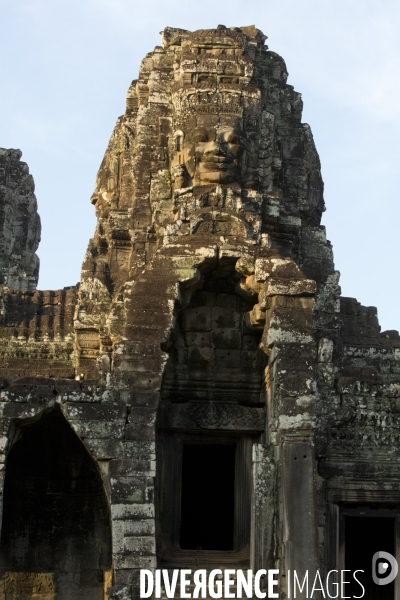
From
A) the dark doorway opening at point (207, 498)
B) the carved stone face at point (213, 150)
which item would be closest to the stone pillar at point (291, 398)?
the carved stone face at point (213, 150)

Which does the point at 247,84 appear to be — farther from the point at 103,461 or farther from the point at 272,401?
the point at 103,461

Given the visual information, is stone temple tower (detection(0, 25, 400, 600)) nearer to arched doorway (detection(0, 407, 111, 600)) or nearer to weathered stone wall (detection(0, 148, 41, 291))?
arched doorway (detection(0, 407, 111, 600))

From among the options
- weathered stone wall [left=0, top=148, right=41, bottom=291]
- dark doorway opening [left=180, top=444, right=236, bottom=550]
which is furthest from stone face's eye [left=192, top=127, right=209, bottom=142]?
weathered stone wall [left=0, top=148, right=41, bottom=291]

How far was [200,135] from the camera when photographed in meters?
20.2

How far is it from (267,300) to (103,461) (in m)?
3.37

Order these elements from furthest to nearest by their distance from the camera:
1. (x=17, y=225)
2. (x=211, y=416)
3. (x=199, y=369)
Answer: (x=17, y=225)
(x=199, y=369)
(x=211, y=416)

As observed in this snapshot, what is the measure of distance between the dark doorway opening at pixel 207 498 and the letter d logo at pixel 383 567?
8.45 feet

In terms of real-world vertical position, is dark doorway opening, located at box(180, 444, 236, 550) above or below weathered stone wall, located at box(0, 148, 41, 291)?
below

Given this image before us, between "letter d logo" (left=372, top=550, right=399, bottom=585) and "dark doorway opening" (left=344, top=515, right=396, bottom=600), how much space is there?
211mm

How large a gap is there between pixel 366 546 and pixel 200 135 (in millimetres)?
8122

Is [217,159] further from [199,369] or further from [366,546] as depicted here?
[366,546]

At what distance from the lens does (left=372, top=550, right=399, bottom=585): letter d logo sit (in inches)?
774

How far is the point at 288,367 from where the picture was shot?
17.3m

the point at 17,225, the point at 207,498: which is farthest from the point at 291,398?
the point at 17,225
